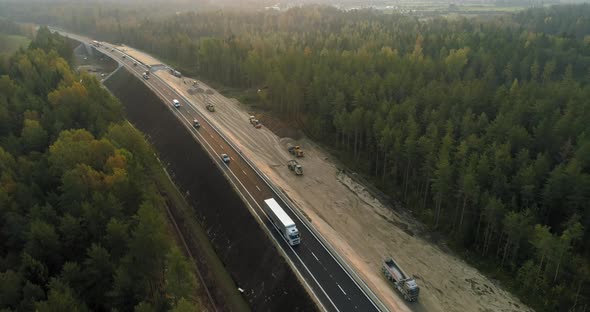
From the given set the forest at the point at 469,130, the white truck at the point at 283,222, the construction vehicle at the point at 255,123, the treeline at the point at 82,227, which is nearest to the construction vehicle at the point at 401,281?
the white truck at the point at 283,222

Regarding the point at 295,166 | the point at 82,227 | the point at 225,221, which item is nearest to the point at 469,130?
the point at 295,166

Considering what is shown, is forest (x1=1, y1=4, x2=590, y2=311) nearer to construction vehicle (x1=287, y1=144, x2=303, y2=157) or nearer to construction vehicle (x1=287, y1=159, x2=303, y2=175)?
construction vehicle (x1=287, y1=144, x2=303, y2=157)

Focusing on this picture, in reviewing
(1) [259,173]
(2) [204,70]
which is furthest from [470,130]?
(2) [204,70]

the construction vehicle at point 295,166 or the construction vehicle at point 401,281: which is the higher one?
the construction vehicle at point 295,166

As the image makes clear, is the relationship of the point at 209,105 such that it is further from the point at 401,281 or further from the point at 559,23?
the point at 559,23

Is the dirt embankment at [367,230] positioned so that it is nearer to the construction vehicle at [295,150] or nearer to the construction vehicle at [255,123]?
the construction vehicle at [295,150]

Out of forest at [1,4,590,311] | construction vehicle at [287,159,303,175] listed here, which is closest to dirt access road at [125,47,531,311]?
construction vehicle at [287,159,303,175]
